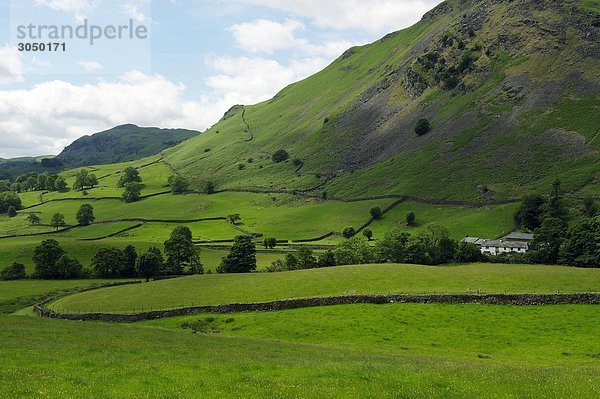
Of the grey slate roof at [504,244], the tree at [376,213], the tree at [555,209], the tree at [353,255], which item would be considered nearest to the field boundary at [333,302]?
the tree at [353,255]

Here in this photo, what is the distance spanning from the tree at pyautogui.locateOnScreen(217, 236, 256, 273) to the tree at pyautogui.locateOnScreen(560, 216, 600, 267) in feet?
211

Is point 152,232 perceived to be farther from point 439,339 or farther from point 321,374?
point 321,374

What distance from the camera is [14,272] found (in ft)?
329

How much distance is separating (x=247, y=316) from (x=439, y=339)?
23.8 m

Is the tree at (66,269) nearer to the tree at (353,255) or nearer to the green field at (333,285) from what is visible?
the green field at (333,285)

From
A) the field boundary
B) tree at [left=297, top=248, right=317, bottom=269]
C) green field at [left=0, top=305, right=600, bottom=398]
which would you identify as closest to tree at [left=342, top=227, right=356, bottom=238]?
tree at [left=297, top=248, right=317, bottom=269]

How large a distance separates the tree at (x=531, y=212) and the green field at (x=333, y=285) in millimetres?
66504

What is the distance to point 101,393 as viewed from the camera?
Result: 17.2 meters

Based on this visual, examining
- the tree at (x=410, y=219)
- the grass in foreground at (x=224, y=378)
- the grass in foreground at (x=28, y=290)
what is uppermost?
the tree at (x=410, y=219)

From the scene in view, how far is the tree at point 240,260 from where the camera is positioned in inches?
3971

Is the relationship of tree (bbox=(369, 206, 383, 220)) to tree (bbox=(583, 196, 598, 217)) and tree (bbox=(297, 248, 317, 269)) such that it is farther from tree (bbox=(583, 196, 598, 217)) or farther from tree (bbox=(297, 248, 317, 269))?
tree (bbox=(297, 248, 317, 269))

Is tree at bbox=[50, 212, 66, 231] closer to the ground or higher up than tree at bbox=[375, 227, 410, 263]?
higher up

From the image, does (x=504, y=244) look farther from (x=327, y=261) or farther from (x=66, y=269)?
(x=66, y=269)

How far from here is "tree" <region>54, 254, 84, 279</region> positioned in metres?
99.2
